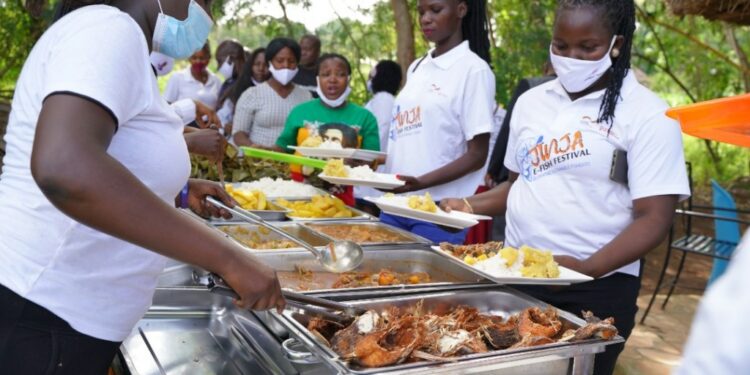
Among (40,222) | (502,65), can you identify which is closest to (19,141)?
(40,222)

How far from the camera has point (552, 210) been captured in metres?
2.13

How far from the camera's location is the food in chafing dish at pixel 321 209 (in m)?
3.21

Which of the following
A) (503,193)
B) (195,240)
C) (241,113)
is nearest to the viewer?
(195,240)

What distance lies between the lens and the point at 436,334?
1.61 m

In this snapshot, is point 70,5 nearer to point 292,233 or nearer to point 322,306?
point 322,306

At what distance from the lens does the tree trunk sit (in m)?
6.16

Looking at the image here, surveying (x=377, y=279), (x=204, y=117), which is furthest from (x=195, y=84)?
(x=377, y=279)

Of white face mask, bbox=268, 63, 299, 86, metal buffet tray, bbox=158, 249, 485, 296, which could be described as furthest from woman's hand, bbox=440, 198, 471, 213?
white face mask, bbox=268, 63, 299, 86

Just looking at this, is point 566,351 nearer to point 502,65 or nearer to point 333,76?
point 333,76

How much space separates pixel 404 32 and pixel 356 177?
3425 mm

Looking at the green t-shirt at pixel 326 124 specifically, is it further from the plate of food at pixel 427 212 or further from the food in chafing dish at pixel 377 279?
the food in chafing dish at pixel 377 279

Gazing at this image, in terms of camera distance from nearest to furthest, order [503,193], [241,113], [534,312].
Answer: [534,312] → [503,193] → [241,113]

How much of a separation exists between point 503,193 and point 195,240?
5.06 feet

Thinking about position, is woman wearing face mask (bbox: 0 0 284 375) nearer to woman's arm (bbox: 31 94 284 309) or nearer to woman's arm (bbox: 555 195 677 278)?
woman's arm (bbox: 31 94 284 309)
